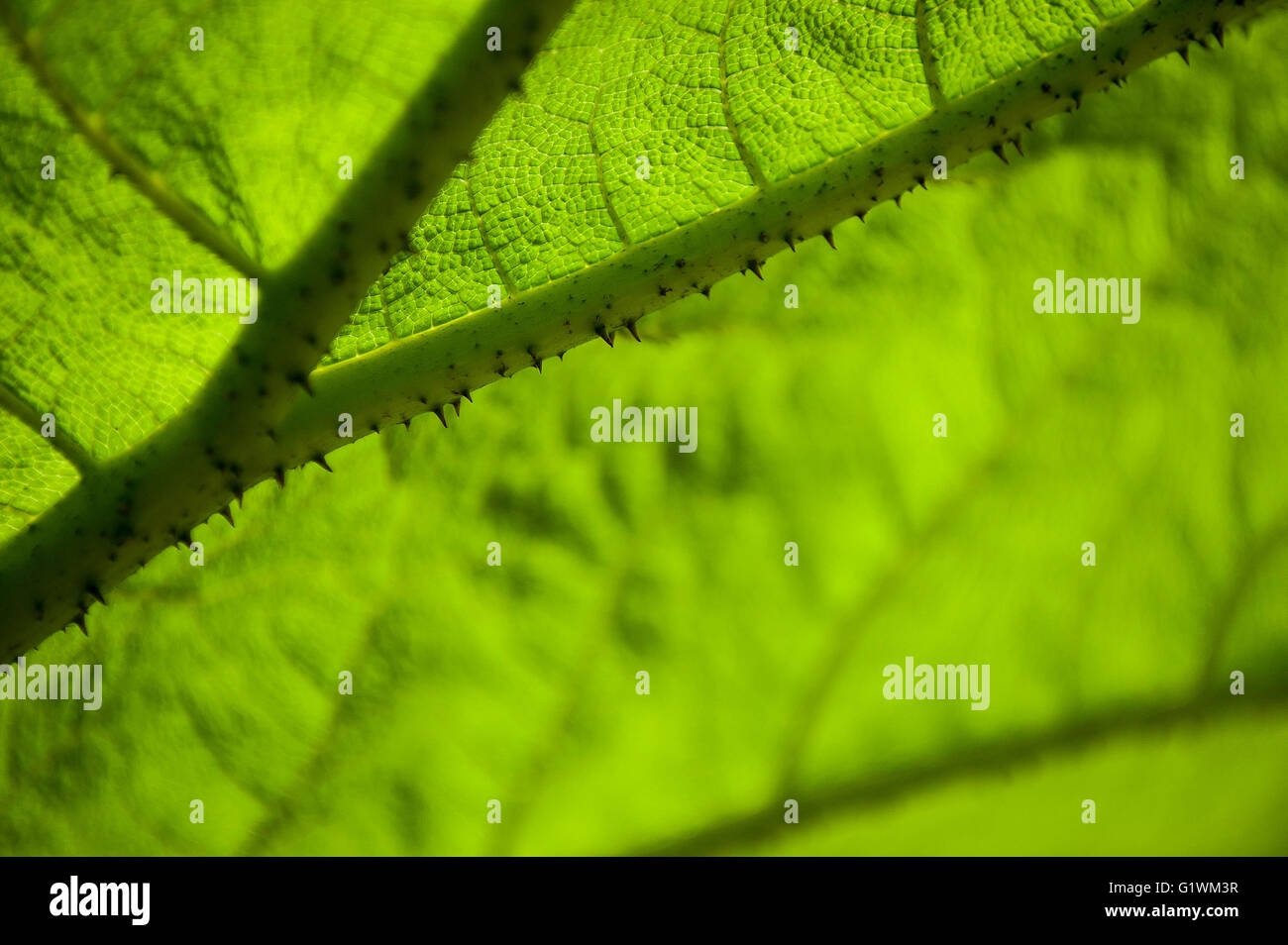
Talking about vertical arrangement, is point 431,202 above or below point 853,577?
above

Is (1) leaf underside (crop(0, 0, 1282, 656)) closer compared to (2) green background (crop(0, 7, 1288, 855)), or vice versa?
(1) leaf underside (crop(0, 0, 1282, 656))

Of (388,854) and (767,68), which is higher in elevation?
(767,68)

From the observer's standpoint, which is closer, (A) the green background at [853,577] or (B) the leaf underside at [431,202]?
(B) the leaf underside at [431,202]

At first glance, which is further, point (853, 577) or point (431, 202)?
point (853, 577)

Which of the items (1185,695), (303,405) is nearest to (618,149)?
(303,405)

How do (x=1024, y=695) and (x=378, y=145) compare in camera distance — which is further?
(x=1024, y=695)

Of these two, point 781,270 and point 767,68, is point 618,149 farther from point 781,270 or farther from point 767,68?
point 781,270

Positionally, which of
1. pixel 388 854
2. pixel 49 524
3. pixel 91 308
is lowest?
pixel 388 854
